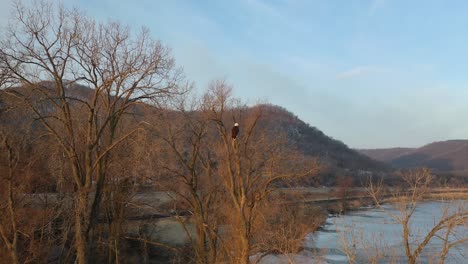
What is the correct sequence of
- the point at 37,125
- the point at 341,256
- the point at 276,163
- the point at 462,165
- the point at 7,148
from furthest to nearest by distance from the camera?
1. the point at 462,165
2. the point at 341,256
3. the point at 276,163
4. the point at 37,125
5. the point at 7,148

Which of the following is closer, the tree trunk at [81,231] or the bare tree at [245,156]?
the tree trunk at [81,231]

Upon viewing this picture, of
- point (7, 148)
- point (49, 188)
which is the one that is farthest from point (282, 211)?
point (7, 148)

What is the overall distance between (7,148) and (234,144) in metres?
8.89

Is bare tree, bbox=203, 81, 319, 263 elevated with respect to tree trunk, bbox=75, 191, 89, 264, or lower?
elevated

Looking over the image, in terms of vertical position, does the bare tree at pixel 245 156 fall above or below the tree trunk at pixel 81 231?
above

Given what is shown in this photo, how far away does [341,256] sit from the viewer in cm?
2955

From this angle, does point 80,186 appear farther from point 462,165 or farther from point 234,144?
point 462,165

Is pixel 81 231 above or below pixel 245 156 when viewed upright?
below

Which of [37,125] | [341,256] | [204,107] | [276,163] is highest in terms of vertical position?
[204,107]

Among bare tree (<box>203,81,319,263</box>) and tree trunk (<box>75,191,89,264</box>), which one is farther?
bare tree (<box>203,81,319,263</box>)

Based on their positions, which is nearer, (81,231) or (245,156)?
(81,231)

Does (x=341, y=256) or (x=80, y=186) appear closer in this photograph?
(x=80, y=186)

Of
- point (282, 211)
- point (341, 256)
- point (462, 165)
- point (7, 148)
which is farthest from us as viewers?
point (462, 165)

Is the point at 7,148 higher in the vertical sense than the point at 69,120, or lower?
lower
